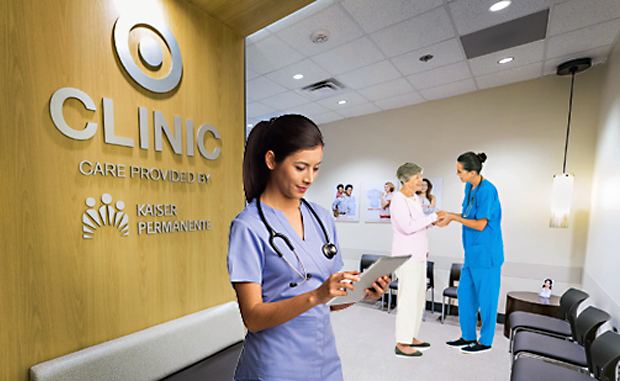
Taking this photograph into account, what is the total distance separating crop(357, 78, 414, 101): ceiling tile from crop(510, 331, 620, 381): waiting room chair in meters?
3.37

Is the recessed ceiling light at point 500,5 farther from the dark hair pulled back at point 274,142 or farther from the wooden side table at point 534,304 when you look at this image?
the wooden side table at point 534,304

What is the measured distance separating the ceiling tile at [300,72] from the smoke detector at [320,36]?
15.7 inches

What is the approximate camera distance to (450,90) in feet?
14.4

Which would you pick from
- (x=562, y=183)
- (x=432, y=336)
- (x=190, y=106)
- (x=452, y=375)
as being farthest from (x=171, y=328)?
(x=562, y=183)

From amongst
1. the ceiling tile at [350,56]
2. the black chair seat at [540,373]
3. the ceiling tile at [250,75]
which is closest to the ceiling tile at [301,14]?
the ceiling tile at [350,56]

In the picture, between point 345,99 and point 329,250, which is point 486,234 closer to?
point 329,250

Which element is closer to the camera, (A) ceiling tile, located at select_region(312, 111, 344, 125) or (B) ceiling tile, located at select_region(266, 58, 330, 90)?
(B) ceiling tile, located at select_region(266, 58, 330, 90)

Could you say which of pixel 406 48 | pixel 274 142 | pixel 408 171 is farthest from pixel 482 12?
pixel 274 142

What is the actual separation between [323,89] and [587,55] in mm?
3179

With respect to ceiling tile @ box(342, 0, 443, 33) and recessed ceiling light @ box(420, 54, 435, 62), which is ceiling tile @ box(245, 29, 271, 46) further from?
recessed ceiling light @ box(420, 54, 435, 62)

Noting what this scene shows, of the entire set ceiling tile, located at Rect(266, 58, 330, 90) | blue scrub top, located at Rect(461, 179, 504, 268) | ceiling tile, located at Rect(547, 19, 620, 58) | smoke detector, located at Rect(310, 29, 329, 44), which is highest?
ceiling tile, located at Rect(547, 19, 620, 58)

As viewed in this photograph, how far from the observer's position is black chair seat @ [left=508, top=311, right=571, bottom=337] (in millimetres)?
2675

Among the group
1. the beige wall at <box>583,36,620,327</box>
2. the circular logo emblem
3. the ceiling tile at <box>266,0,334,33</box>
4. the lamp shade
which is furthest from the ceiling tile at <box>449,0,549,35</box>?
the circular logo emblem

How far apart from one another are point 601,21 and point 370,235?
4087 millimetres
